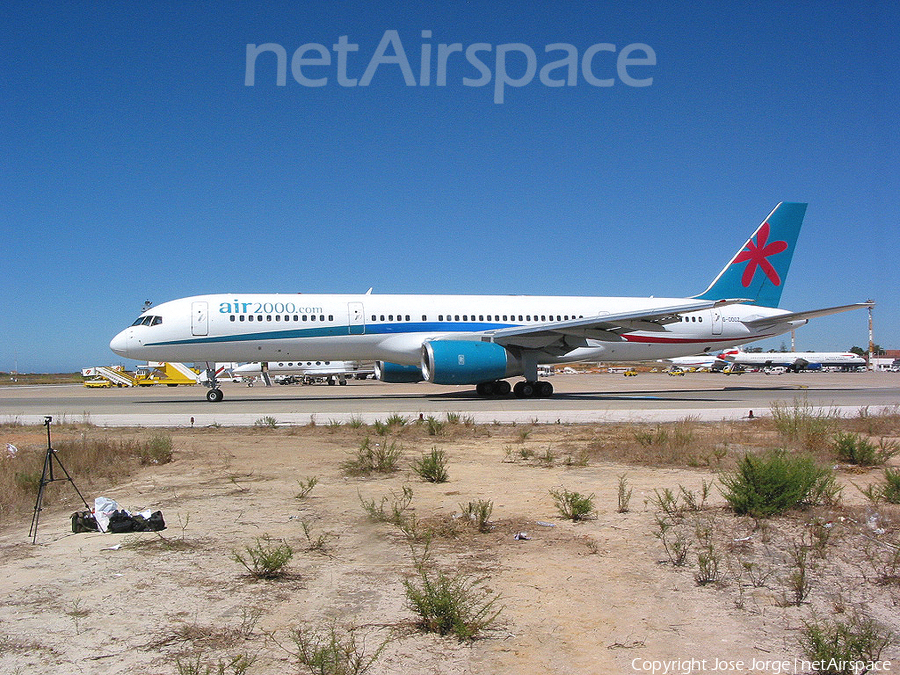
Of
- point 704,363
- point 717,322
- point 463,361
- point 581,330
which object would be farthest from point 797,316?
point 704,363

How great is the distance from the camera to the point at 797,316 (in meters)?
22.4

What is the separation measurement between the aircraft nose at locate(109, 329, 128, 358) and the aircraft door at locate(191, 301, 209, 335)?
2.25 m

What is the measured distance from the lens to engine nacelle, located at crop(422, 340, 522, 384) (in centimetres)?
1878

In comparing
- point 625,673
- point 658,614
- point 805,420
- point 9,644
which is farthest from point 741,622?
point 805,420

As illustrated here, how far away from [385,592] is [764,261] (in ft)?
83.5

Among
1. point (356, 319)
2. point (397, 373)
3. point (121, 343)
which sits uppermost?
point (356, 319)

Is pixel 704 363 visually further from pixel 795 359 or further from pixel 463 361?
pixel 463 361

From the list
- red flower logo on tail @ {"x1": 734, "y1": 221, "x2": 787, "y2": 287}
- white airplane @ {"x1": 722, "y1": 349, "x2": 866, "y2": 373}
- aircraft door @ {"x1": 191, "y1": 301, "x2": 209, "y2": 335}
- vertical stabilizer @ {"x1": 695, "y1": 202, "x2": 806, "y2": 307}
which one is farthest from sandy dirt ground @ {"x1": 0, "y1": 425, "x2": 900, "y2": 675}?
white airplane @ {"x1": 722, "y1": 349, "x2": 866, "y2": 373}

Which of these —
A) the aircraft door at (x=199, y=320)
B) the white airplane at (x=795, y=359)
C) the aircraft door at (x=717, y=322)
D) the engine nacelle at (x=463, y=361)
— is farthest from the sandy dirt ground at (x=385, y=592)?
the white airplane at (x=795, y=359)

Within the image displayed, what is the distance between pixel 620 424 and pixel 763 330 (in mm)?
14835

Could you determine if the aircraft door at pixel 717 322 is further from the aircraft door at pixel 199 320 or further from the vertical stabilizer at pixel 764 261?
the aircraft door at pixel 199 320

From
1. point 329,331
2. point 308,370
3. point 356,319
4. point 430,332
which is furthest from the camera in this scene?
point 308,370

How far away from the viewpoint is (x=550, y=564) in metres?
4.18

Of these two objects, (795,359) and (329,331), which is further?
(795,359)
